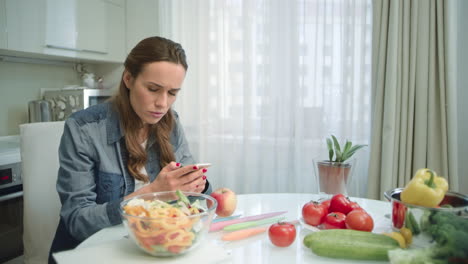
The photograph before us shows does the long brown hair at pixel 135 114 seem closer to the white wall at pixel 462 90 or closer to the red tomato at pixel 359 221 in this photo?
the red tomato at pixel 359 221

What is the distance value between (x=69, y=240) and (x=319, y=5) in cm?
204

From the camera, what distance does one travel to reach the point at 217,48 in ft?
8.36

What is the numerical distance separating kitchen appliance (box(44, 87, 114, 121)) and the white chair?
1.36m

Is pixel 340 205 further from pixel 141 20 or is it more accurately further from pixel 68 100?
pixel 141 20

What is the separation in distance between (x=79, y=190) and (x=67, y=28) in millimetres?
1887

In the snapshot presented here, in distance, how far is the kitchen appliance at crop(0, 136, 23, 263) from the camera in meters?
1.88

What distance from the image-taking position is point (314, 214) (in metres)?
0.94

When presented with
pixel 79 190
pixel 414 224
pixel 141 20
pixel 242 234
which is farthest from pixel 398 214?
pixel 141 20

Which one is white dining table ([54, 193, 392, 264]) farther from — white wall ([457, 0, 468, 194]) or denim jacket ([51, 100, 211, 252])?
white wall ([457, 0, 468, 194])

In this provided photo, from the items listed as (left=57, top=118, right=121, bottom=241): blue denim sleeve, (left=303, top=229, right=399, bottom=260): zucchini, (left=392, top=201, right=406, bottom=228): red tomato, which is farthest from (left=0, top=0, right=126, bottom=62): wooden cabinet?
(left=392, top=201, right=406, bottom=228): red tomato

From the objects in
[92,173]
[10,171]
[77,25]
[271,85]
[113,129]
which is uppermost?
[77,25]

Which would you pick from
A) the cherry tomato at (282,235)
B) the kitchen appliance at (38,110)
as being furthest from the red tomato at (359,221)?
the kitchen appliance at (38,110)

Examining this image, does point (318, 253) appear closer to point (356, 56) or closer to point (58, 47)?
point (356, 56)

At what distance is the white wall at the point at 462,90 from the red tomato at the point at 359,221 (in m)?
1.66
